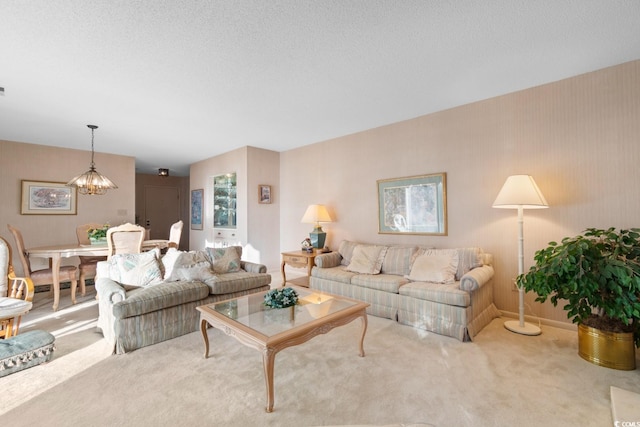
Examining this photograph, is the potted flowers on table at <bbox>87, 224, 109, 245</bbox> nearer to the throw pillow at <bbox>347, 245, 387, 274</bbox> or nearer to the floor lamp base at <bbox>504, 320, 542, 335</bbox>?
the throw pillow at <bbox>347, 245, 387, 274</bbox>

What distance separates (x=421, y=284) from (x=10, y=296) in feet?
14.0

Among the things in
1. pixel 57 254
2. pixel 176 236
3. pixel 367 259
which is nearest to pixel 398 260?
pixel 367 259

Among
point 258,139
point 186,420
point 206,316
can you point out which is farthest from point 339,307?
point 258,139

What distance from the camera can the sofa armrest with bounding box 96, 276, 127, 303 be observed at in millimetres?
2537

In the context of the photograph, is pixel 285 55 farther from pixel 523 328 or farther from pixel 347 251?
pixel 523 328

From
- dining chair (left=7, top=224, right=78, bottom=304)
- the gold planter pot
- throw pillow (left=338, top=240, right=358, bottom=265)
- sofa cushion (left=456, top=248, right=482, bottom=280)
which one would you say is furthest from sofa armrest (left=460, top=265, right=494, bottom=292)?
dining chair (left=7, top=224, right=78, bottom=304)

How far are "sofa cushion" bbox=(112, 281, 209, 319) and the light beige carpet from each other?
36cm

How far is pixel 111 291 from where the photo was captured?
2.57 meters

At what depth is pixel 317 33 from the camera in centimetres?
215

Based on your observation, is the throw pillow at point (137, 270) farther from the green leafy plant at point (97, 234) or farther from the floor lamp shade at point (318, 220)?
the floor lamp shade at point (318, 220)

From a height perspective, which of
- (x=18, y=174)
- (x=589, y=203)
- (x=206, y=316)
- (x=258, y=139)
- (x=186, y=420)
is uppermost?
(x=258, y=139)

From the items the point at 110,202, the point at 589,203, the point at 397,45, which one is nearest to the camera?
the point at 397,45

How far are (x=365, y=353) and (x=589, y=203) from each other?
2.62 metres

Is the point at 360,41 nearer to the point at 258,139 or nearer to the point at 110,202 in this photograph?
the point at 258,139
